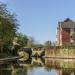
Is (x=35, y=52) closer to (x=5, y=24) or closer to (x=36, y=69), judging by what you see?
(x=5, y=24)

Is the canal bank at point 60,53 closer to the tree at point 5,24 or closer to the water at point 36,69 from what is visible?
the tree at point 5,24

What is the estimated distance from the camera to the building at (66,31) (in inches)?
5064

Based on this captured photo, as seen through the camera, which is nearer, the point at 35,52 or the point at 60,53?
the point at 60,53

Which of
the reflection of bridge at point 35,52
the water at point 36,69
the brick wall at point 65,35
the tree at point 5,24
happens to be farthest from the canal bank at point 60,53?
the water at point 36,69

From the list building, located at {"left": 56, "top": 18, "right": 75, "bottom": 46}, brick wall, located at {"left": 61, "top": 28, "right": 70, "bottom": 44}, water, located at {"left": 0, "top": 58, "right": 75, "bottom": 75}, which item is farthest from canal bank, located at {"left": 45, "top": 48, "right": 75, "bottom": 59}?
water, located at {"left": 0, "top": 58, "right": 75, "bottom": 75}

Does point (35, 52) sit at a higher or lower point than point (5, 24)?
lower

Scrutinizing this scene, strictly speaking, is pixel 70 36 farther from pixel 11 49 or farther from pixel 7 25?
pixel 7 25

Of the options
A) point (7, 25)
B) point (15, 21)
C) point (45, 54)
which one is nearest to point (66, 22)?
point (45, 54)

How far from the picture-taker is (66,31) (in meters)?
131

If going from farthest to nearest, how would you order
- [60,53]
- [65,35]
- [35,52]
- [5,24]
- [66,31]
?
[66,31]
[65,35]
[35,52]
[60,53]
[5,24]

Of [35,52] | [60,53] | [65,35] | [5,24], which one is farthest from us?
[65,35]

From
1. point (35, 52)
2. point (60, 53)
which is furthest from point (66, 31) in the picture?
point (60, 53)

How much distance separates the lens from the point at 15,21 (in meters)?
75.6

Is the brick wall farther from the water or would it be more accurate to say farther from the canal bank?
the water
